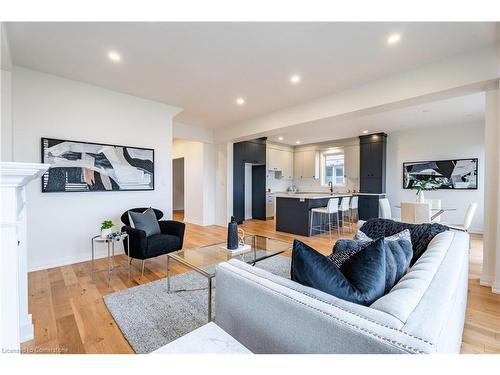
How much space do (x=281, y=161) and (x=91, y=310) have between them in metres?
6.92

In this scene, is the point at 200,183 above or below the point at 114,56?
below

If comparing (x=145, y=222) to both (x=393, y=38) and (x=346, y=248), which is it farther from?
(x=393, y=38)

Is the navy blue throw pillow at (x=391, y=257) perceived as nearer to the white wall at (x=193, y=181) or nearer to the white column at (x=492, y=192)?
the white column at (x=492, y=192)

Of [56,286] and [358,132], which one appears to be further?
[358,132]

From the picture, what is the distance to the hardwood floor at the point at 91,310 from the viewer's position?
1680 mm

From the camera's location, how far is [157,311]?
2.08m

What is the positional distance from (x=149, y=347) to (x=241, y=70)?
10.1 ft

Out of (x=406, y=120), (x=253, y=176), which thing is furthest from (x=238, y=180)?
(x=406, y=120)

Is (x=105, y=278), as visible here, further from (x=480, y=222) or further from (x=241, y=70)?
(x=480, y=222)

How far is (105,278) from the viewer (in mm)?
2809

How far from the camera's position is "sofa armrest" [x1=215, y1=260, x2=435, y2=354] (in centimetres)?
69

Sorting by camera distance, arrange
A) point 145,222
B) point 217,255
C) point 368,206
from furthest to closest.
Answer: point 368,206
point 145,222
point 217,255

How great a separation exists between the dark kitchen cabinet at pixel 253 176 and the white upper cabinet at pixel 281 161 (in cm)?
70
